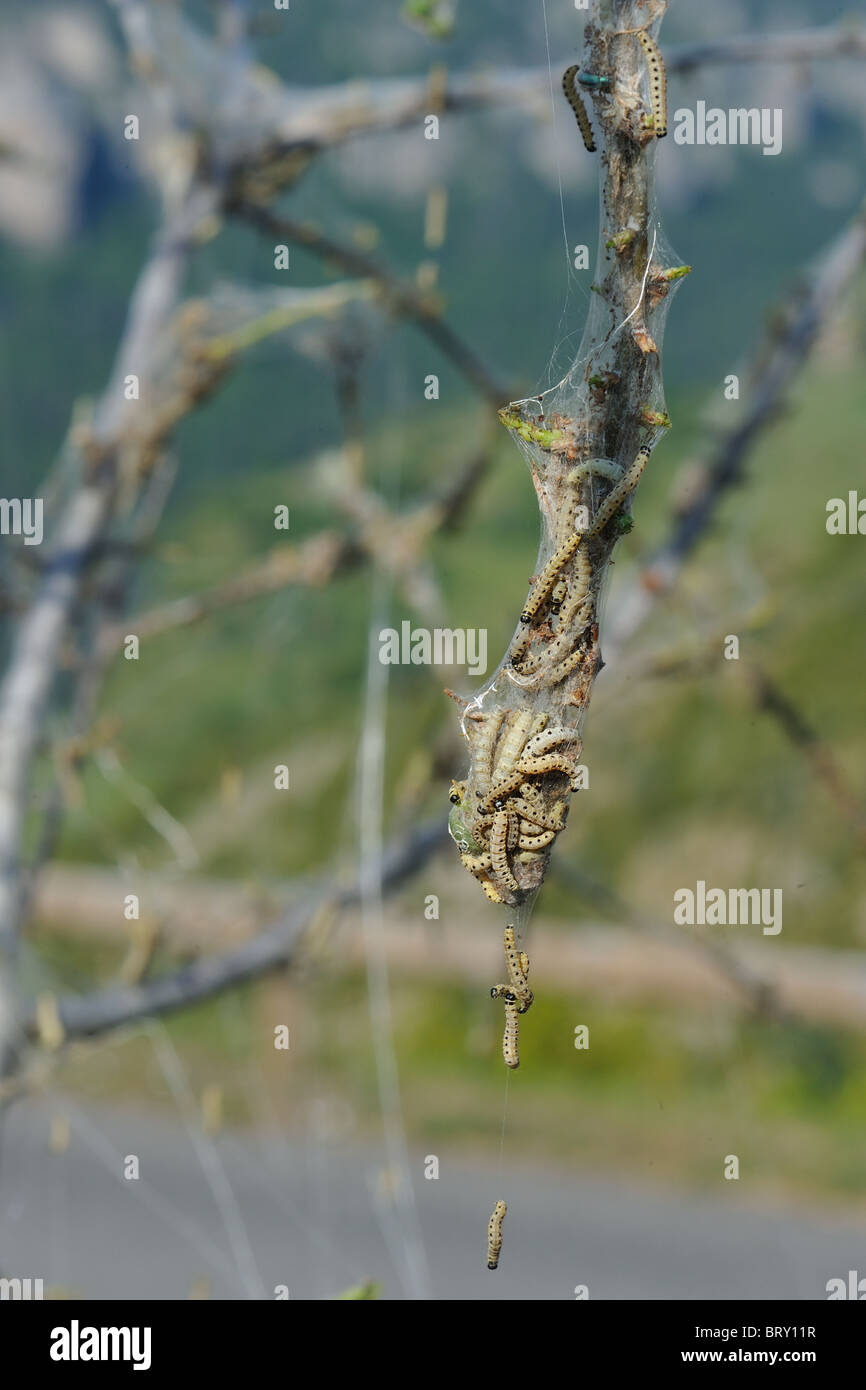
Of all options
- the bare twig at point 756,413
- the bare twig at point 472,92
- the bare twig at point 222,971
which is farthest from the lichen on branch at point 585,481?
the bare twig at point 756,413

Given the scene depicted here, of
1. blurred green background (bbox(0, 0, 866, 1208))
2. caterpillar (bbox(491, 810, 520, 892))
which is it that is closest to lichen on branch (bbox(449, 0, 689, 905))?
caterpillar (bbox(491, 810, 520, 892))

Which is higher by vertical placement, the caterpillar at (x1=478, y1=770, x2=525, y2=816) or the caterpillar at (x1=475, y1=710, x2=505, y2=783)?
the caterpillar at (x1=475, y1=710, x2=505, y2=783)

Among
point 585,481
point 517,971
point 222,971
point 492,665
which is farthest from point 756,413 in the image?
point 492,665

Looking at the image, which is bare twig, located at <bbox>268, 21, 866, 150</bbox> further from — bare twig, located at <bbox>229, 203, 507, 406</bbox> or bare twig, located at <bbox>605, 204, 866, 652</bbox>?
bare twig, located at <bbox>605, 204, 866, 652</bbox>

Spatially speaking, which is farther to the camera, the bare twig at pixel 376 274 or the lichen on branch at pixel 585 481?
the bare twig at pixel 376 274

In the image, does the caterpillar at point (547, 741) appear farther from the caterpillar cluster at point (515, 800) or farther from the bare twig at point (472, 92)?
the bare twig at point (472, 92)

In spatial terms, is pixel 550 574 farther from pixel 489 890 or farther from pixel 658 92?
pixel 658 92

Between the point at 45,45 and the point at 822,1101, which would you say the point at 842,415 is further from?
the point at 45,45
